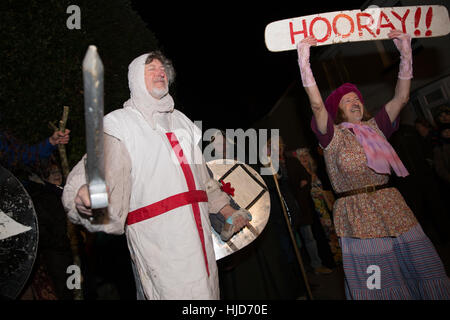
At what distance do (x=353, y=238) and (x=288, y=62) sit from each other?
984 cm

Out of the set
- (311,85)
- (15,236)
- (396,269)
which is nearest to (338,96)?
(311,85)

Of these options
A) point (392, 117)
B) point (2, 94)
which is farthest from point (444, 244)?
point (2, 94)

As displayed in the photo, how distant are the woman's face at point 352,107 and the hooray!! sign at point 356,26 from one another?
465 millimetres

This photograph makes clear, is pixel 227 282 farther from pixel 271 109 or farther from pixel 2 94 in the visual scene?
pixel 271 109

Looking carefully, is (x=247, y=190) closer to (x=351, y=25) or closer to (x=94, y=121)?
(x=351, y=25)

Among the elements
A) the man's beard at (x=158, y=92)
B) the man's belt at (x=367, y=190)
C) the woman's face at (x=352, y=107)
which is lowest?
the man's belt at (x=367, y=190)

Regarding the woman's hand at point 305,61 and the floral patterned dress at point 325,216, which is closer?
the woman's hand at point 305,61

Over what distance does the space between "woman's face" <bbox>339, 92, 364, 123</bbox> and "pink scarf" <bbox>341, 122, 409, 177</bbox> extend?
0.11 meters

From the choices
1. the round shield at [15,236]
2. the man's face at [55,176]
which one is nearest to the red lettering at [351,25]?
the round shield at [15,236]

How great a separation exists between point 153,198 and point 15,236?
49.7 inches

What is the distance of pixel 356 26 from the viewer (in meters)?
2.58

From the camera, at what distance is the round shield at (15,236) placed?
2154 mm

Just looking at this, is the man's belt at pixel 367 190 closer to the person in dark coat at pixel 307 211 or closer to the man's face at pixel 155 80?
the man's face at pixel 155 80

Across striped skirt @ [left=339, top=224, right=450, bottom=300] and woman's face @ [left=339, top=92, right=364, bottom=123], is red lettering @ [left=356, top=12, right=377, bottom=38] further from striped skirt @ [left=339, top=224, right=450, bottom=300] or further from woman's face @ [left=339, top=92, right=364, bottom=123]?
striped skirt @ [left=339, top=224, right=450, bottom=300]
